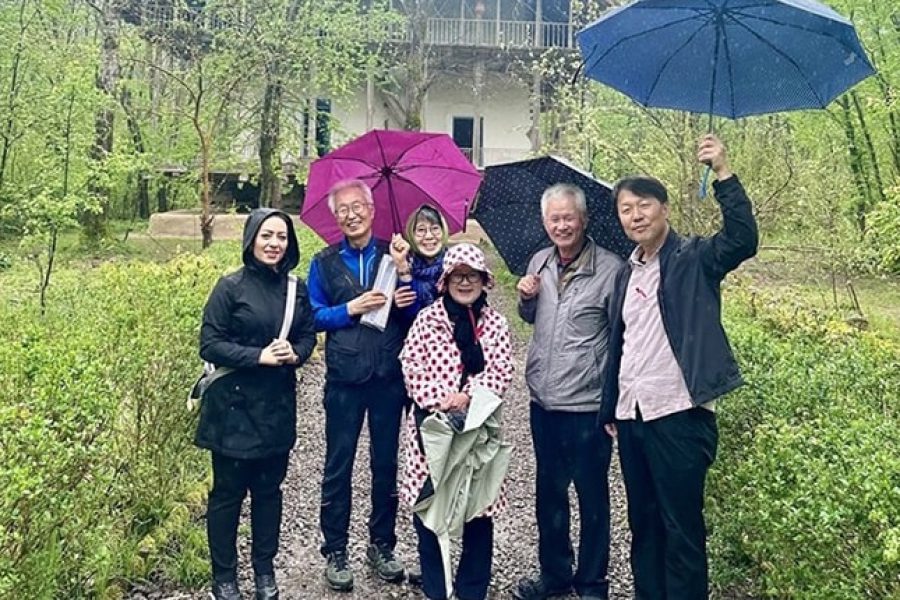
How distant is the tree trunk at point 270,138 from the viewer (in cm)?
1430

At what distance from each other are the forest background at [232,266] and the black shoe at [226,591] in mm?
329

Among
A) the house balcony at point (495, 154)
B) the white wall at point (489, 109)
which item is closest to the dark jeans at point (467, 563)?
the house balcony at point (495, 154)

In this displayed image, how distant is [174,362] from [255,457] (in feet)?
4.43

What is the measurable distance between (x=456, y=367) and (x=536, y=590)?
1.12m

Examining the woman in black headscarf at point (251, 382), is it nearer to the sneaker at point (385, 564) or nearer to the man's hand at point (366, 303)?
the man's hand at point (366, 303)

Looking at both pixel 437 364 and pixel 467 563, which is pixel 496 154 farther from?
pixel 467 563

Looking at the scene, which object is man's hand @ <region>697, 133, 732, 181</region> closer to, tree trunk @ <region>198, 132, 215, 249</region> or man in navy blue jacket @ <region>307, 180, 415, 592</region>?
man in navy blue jacket @ <region>307, 180, 415, 592</region>

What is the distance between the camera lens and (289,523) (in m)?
4.71

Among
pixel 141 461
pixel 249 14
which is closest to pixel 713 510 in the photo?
pixel 141 461

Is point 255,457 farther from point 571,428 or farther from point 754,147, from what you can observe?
point 754,147

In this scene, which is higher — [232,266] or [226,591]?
[232,266]

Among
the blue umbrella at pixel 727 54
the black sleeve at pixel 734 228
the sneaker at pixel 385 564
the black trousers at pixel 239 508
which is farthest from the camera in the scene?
the sneaker at pixel 385 564

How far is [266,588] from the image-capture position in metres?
3.57

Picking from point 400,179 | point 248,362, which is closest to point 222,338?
point 248,362
